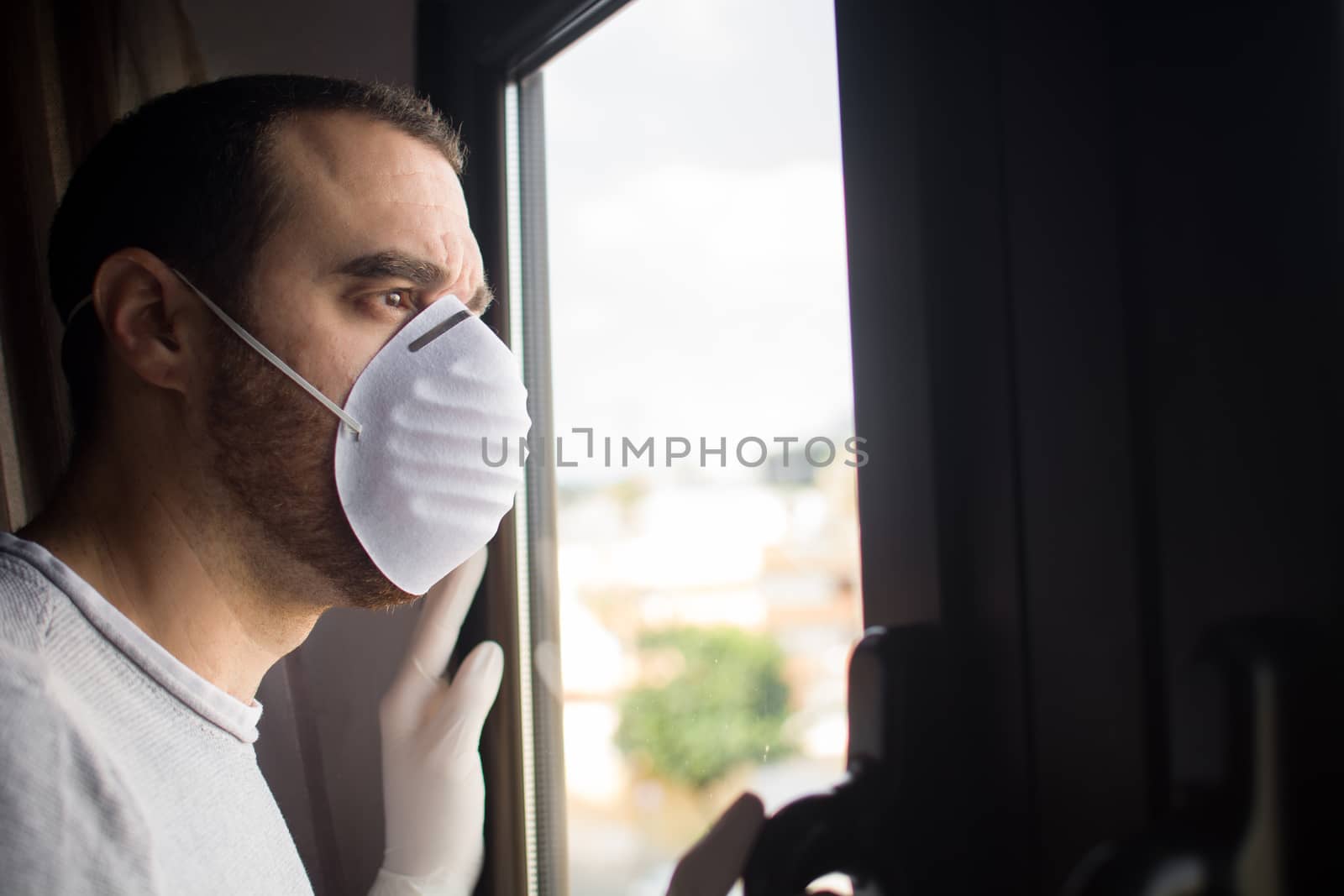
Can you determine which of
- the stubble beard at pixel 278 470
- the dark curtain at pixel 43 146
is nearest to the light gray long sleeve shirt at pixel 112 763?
the stubble beard at pixel 278 470

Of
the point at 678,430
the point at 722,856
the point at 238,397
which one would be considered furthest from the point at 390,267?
the point at 722,856

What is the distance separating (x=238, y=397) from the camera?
2.60 feet

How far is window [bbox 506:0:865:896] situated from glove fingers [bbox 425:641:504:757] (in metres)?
0.05

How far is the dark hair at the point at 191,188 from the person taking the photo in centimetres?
81

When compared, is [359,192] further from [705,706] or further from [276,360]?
[705,706]

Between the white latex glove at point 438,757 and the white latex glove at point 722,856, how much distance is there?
42 centimetres

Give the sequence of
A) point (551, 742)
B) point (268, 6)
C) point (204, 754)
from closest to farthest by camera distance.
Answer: point (204, 754) < point (551, 742) < point (268, 6)

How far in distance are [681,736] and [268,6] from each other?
1.22 metres

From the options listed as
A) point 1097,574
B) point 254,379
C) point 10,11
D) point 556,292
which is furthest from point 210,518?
point 10,11

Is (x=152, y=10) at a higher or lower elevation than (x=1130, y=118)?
higher

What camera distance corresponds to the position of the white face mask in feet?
2.69

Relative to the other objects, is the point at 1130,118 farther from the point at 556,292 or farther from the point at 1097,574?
the point at 556,292

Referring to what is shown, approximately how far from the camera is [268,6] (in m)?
1.28

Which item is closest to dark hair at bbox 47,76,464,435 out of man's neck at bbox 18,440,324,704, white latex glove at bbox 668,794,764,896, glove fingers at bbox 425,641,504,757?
man's neck at bbox 18,440,324,704
